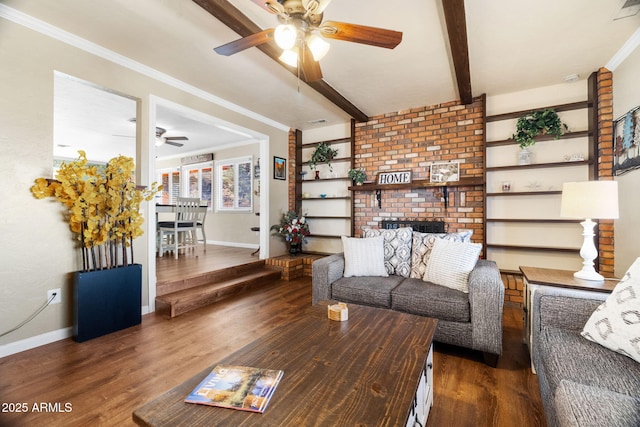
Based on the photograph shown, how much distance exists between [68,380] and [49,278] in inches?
36.9

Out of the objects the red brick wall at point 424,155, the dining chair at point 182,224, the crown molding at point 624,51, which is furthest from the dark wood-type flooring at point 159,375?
the crown molding at point 624,51

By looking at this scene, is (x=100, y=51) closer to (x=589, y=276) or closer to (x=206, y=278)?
(x=206, y=278)

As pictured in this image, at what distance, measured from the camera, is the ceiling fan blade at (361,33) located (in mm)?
1578

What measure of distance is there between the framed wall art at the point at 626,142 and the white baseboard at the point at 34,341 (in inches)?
195

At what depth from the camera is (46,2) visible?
1971 millimetres

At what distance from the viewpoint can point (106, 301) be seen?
2.39 m

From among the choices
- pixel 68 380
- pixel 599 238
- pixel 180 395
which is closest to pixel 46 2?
pixel 68 380

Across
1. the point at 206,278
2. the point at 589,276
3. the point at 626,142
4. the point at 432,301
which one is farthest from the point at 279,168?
the point at 626,142

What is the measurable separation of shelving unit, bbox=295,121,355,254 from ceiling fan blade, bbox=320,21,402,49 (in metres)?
2.93

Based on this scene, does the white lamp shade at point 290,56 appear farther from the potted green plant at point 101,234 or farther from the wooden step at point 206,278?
the wooden step at point 206,278

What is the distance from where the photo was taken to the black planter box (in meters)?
2.26

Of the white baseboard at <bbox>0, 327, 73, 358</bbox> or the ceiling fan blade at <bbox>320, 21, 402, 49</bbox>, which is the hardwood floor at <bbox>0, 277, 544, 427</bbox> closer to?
the white baseboard at <bbox>0, 327, 73, 358</bbox>

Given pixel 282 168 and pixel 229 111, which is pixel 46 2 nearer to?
pixel 229 111

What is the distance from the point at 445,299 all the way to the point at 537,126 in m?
2.65
